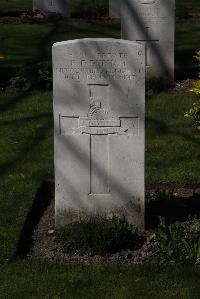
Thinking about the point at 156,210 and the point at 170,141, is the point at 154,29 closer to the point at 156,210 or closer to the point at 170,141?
the point at 170,141

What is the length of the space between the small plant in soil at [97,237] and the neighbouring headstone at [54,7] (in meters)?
13.0

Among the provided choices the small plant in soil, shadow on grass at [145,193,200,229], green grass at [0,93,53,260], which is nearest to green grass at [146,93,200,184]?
shadow on grass at [145,193,200,229]

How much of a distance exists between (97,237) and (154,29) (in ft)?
21.9

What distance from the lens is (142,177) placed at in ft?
20.7

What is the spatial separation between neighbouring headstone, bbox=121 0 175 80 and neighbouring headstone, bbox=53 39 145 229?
233 inches

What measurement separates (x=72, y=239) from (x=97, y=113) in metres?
1.06

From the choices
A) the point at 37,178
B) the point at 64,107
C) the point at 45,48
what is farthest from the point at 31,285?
the point at 45,48

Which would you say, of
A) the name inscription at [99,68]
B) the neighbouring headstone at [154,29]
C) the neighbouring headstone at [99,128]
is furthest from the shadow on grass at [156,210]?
the neighbouring headstone at [154,29]

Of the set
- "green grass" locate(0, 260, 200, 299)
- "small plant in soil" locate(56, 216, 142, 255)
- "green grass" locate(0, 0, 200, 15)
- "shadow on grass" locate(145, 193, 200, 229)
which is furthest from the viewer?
"green grass" locate(0, 0, 200, 15)

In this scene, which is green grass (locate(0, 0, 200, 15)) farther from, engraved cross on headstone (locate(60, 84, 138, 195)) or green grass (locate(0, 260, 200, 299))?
green grass (locate(0, 260, 200, 299))

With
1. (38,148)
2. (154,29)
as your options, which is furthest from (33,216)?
(154,29)

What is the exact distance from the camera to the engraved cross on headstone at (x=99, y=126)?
20.3 ft

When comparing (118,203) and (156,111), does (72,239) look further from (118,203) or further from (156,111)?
(156,111)

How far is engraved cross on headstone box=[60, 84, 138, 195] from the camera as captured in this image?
620cm
